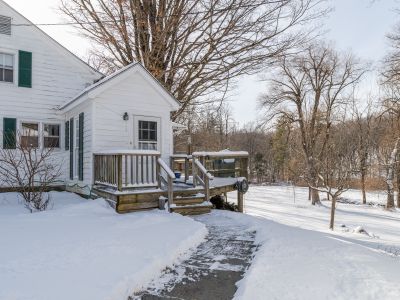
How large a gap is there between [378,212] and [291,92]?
11.0 metres

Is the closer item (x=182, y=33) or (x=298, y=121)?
(x=182, y=33)

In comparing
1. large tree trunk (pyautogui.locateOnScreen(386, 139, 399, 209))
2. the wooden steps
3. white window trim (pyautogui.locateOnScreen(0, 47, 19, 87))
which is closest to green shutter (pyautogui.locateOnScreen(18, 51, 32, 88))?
white window trim (pyautogui.locateOnScreen(0, 47, 19, 87))

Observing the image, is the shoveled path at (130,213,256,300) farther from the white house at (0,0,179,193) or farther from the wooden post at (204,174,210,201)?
the white house at (0,0,179,193)

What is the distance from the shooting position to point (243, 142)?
53719 mm

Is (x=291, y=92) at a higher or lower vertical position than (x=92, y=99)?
higher

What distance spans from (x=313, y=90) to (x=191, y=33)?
15.4m

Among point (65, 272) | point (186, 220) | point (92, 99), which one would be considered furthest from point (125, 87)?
point (65, 272)

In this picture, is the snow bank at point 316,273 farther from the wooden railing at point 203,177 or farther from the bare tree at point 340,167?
the bare tree at point 340,167

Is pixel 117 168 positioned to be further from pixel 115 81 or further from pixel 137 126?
pixel 115 81

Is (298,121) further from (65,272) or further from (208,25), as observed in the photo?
(65,272)

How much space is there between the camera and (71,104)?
10.3 metres

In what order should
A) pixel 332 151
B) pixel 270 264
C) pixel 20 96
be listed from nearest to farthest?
pixel 270 264
pixel 20 96
pixel 332 151

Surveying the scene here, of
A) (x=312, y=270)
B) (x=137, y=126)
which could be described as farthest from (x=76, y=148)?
(x=312, y=270)

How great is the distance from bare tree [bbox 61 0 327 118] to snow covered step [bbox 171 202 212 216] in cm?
718
